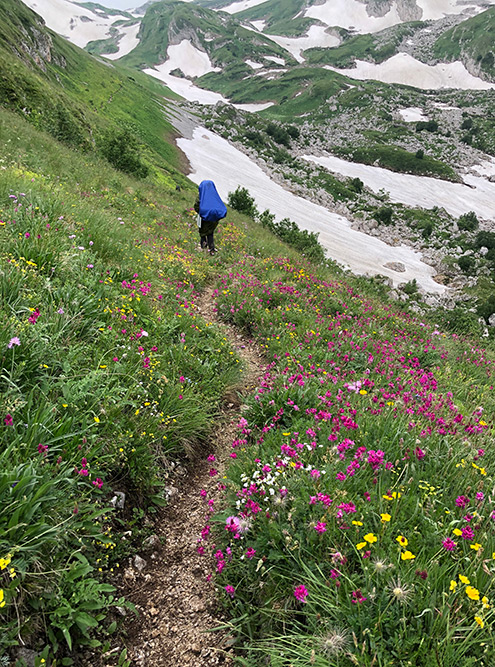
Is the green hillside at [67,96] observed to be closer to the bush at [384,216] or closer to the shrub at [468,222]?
the bush at [384,216]

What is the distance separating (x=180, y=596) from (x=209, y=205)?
35.1ft

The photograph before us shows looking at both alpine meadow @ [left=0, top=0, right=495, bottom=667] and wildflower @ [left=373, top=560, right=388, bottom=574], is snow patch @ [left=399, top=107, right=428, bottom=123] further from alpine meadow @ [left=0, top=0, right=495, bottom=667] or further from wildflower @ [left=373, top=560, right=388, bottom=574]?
wildflower @ [left=373, top=560, right=388, bottom=574]

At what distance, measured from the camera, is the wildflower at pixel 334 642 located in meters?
2.07

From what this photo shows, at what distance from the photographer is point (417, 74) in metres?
177

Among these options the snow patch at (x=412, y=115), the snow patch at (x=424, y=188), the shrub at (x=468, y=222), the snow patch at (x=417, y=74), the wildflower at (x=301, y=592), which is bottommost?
the wildflower at (x=301, y=592)

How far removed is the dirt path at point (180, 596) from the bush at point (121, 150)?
25.8 meters

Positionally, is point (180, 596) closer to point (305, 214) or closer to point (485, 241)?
point (305, 214)

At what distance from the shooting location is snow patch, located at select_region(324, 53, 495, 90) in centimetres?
17288

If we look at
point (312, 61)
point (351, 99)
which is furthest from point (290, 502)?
point (312, 61)

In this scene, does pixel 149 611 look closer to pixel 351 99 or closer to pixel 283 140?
pixel 283 140

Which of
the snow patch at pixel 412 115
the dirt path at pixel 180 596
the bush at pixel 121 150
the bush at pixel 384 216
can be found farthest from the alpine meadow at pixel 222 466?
the snow patch at pixel 412 115

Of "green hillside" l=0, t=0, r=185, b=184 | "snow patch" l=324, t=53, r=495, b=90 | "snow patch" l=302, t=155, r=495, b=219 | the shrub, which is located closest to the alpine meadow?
"green hillside" l=0, t=0, r=185, b=184

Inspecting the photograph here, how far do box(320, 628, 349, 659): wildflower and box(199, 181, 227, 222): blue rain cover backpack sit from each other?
35.9ft

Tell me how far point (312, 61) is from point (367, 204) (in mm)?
186042
